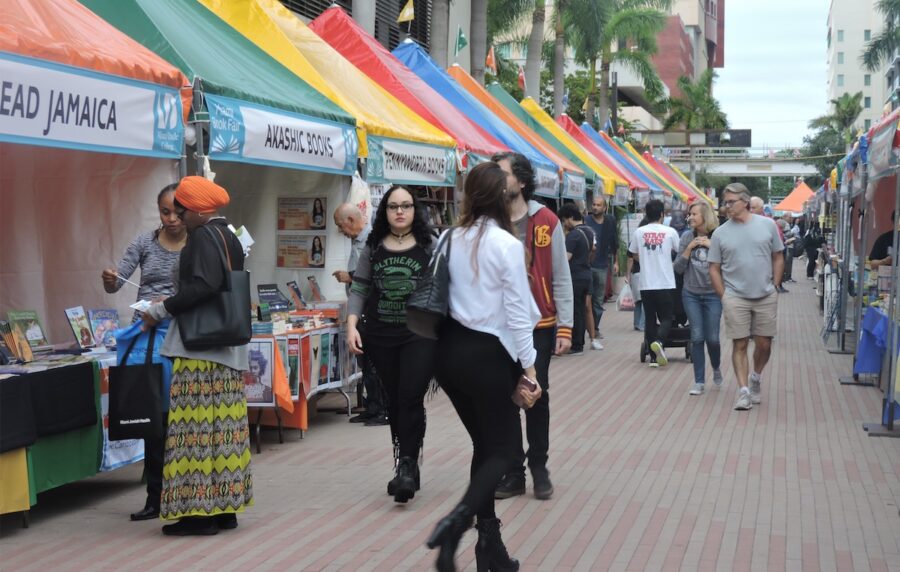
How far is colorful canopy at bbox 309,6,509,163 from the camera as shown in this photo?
1443 cm

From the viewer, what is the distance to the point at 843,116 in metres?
104

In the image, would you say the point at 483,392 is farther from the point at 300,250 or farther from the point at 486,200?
the point at 300,250

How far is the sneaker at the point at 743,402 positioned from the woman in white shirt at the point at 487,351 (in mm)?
5941

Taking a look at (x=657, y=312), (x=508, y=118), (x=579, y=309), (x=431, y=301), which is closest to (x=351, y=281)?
(x=431, y=301)

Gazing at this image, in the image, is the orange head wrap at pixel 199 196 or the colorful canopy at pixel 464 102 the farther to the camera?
the colorful canopy at pixel 464 102

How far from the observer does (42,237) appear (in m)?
8.78

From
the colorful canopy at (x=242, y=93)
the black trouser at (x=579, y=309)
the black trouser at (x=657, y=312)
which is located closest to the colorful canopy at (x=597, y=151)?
the black trouser at (x=579, y=309)

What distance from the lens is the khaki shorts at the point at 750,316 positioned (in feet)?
34.6

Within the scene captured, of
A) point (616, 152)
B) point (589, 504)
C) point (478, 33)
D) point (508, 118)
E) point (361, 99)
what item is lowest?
point (589, 504)

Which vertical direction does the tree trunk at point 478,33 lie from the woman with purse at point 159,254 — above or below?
above

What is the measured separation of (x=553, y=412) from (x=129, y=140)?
16.4 feet

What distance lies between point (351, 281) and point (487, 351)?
4.90m

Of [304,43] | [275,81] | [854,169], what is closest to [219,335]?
[275,81]

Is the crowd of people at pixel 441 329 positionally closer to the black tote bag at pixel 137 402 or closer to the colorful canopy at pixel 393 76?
the black tote bag at pixel 137 402
